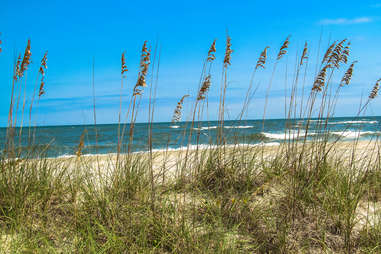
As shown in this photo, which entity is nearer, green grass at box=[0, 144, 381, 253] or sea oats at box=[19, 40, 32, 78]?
green grass at box=[0, 144, 381, 253]

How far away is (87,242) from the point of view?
2.09m

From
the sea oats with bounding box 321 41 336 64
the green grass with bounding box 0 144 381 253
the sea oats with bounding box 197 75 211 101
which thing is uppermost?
the sea oats with bounding box 321 41 336 64

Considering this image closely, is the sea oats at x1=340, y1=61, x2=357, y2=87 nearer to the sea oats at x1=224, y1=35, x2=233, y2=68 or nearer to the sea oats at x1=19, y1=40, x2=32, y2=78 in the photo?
the sea oats at x1=224, y1=35, x2=233, y2=68

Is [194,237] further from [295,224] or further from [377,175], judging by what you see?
[377,175]

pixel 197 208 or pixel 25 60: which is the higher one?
pixel 25 60

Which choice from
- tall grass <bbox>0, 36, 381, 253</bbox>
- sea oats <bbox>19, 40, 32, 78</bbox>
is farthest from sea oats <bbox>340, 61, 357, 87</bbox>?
sea oats <bbox>19, 40, 32, 78</bbox>

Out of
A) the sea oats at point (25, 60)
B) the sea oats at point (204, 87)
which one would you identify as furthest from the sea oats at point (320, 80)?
the sea oats at point (25, 60)

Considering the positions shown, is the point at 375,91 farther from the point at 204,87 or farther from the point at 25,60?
the point at 25,60

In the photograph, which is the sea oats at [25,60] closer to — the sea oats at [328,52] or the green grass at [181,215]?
the green grass at [181,215]

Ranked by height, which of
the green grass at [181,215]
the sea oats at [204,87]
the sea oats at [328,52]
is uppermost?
the sea oats at [328,52]

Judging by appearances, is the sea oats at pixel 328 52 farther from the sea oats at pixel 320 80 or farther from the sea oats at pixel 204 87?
the sea oats at pixel 204 87

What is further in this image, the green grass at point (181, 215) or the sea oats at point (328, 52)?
the sea oats at point (328, 52)

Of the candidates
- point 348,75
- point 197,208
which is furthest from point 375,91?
point 197,208

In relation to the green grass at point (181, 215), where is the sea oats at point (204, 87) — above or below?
above
